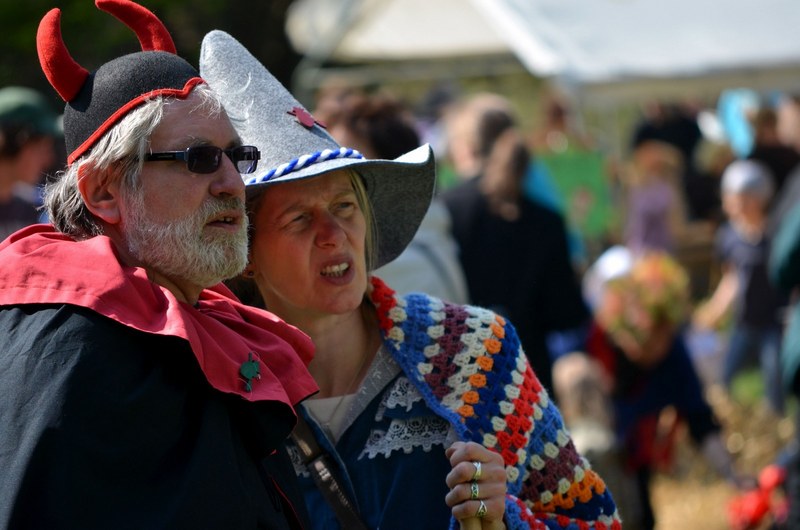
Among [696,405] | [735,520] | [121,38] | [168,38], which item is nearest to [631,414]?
[696,405]

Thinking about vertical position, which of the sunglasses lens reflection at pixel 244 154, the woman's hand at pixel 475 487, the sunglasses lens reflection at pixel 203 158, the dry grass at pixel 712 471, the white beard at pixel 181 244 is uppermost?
the sunglasses lens reflection at pixel 203 158

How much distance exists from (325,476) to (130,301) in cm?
77

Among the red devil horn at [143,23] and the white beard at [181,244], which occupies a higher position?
the red devil horn at [143,23]

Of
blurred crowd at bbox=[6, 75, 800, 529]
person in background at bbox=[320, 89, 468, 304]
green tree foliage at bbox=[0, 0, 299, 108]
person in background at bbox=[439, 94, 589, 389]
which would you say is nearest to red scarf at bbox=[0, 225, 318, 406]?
blurred crowd at bbox=[6, 75, 800, 529]

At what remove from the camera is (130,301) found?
7.22ft

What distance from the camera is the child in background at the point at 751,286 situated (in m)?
8.88

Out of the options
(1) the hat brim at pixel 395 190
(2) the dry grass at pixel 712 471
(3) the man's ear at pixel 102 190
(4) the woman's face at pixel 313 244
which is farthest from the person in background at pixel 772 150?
(3) the man's ear at pixel 102 190

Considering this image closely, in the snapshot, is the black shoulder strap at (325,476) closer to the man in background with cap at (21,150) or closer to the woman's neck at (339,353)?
the woman's neck at (339,353)

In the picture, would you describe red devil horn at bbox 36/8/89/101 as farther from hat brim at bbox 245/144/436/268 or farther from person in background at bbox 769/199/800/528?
person in background at bbox 769/199/800/528

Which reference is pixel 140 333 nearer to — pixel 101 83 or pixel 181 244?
Result: pixel 181 244

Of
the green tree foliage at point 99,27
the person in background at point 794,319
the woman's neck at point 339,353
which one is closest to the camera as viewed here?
the woman's neck at point 339,353

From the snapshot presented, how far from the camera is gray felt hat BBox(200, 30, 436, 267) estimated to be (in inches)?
116

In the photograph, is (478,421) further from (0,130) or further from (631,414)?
(0,130)

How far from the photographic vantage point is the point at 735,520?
20.6ft
